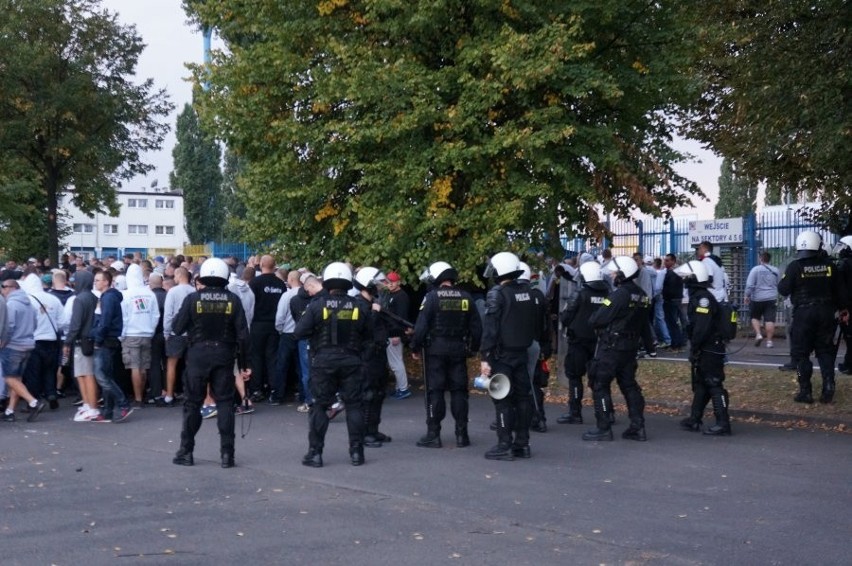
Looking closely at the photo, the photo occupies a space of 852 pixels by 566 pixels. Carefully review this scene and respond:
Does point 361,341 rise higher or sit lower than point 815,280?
lower

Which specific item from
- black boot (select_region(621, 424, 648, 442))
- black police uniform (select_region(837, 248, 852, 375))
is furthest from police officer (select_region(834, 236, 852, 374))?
black boot (select_region(621, 424, 648, 442))

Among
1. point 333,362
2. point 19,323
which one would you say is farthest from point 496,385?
point 19,323

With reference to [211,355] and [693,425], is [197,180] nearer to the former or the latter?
[693,425]

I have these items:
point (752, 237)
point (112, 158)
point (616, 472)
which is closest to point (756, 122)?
point (616, 472)

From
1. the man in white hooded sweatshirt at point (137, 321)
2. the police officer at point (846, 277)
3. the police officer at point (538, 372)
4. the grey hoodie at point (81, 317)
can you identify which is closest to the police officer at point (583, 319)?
the police officer at point (538, 372)

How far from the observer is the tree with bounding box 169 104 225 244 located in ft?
269

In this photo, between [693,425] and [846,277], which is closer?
[693,425]

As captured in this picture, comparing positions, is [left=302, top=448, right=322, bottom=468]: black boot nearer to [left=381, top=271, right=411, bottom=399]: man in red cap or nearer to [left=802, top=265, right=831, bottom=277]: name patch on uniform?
[left=381, top=271, right=411, bottom=399]: man in red cap

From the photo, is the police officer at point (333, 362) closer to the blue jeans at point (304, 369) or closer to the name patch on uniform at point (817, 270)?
the blue jeans at point (304, 369)

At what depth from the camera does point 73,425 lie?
1348cm

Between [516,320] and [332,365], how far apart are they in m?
1.90

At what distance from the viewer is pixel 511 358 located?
10.7 meters

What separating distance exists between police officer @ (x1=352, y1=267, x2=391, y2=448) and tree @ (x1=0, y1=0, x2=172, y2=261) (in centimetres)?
1998

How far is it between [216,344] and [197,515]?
8.11 feet
